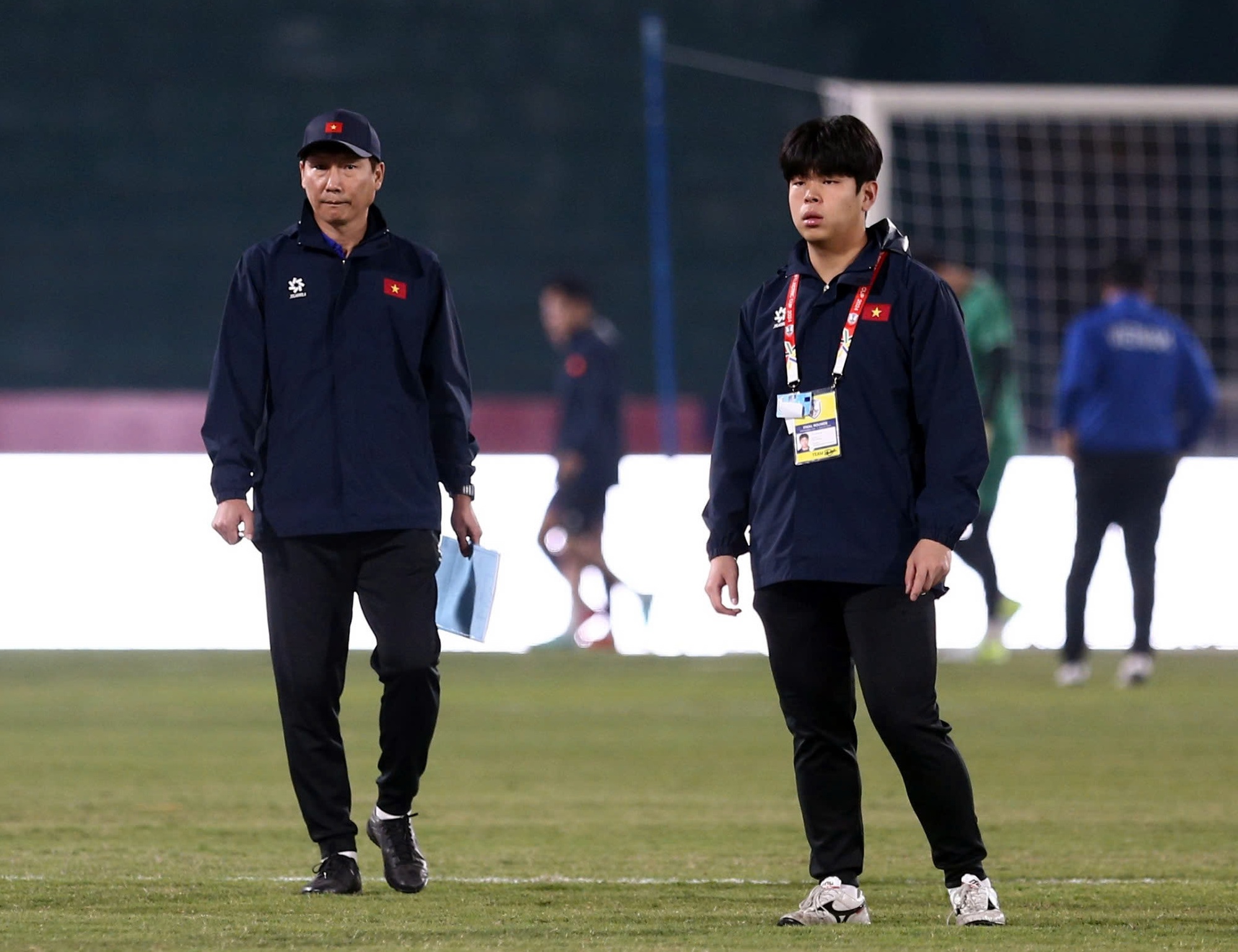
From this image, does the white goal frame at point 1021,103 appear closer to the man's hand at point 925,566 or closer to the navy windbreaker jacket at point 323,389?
the navy windbreaker jacket at point 323,389

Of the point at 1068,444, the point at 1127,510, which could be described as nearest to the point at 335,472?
the point at 1068,444

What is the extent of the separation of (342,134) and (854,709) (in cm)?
164

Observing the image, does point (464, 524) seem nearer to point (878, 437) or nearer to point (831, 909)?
point (878, 437)

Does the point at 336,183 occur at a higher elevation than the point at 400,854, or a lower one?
higher

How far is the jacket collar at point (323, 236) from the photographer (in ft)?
17.1

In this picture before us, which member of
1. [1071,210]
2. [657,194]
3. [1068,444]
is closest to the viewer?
[1068,444]

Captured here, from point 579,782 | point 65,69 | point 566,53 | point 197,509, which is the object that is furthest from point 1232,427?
point 579,782

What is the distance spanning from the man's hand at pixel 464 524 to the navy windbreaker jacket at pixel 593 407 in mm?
8006

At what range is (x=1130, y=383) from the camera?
11633 millimetres

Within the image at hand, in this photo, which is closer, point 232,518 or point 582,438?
point 232,518

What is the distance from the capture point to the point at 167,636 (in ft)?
45.5

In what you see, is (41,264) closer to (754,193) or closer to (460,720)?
(754,193)

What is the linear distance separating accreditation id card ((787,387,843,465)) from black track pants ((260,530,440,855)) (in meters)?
0.99

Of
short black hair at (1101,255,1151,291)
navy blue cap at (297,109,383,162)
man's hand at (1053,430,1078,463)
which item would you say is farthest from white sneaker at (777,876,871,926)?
short black hair at (1101,255,1151,291)
